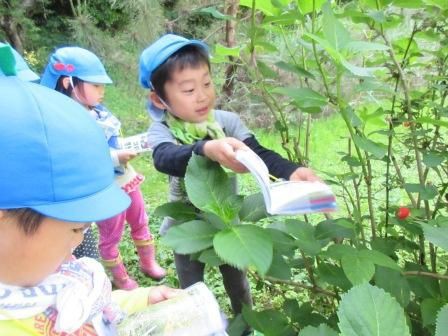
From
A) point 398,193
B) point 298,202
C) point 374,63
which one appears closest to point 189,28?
point 398,193

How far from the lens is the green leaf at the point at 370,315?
0.61m

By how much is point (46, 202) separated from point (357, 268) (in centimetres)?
61

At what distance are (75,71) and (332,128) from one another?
3.30 meters

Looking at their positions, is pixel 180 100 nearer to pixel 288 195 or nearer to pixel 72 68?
pixel 288 195

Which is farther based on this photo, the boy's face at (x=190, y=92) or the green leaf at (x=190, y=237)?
the boy's face at (x=190, y=92)

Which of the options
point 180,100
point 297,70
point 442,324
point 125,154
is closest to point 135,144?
point 125,154

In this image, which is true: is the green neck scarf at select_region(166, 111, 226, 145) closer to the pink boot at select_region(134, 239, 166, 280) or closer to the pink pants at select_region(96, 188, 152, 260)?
the pink pants at select_region(96, 188, 152, 260)

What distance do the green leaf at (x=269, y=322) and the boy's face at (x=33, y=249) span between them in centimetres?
51

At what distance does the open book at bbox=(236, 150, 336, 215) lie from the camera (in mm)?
1031

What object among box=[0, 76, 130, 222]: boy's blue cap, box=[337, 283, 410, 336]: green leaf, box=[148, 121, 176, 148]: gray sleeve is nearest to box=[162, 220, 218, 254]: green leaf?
box=[0, 76, 130, 222]: boy's blue cap

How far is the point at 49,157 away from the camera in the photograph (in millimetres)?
791

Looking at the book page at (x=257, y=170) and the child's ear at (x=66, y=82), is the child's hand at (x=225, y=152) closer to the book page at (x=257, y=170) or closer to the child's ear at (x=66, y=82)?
the book page at (x=257, y=170)

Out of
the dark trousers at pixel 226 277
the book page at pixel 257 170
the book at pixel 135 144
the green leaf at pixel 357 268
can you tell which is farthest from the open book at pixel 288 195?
the book at pixel 135 144

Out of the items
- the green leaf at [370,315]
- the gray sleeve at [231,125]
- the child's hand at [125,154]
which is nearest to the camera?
the green leaf at [370,315]
